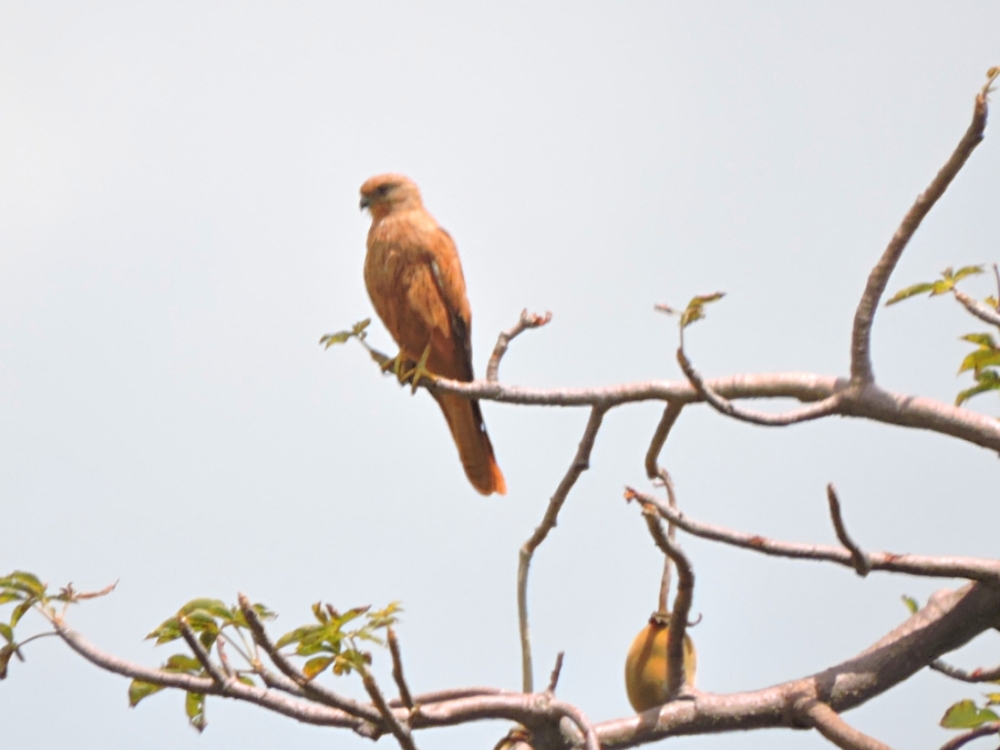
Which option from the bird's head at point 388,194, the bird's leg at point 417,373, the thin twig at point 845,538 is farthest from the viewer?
the bird's head at point 388,194

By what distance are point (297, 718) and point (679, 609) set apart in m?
0.88

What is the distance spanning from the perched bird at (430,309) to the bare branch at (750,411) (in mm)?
1743

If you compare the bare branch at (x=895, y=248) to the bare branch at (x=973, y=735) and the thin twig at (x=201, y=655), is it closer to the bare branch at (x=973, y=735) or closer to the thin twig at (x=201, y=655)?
the bare branch at (x=973, y=735)

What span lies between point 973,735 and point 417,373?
213cm

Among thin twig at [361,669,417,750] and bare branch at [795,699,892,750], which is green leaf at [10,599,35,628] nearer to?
thin twig at [361,669,417,750]

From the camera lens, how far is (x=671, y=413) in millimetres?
2928

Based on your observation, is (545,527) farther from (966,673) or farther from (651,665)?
(966,673)

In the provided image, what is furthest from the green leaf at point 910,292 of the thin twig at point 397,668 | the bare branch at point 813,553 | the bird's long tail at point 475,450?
the bird's long tail at point 475,450

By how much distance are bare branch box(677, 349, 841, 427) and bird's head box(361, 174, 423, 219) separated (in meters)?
2.54

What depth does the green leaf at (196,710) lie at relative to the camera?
236 centimetres

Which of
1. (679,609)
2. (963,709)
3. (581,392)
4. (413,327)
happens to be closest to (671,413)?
(581,392)

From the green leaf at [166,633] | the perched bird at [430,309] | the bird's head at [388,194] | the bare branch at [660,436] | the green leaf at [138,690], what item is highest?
the bird's head at [388,194]

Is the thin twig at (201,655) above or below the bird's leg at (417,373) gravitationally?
below

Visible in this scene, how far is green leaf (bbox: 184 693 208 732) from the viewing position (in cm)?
236
